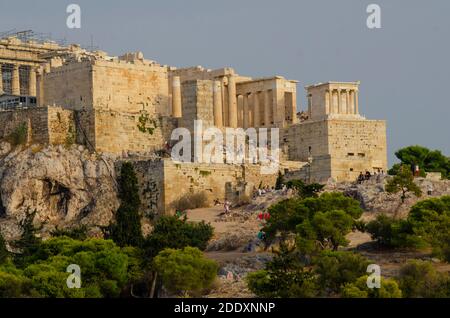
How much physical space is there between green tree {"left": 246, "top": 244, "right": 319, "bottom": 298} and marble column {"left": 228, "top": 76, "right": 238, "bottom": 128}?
32124 millimetres

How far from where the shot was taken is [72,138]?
340ft

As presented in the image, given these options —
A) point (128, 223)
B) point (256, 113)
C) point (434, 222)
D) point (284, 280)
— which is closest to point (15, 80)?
point (256, 113)

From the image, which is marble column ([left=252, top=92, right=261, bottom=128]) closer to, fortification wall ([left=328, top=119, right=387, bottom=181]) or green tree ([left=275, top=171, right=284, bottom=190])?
fortification wall ([left=328, top=119, right=387, bottom=181])

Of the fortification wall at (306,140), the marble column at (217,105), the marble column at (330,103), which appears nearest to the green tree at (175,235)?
the fortification wall at (306,140)

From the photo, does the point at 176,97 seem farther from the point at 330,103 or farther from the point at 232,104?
the point at 330,103

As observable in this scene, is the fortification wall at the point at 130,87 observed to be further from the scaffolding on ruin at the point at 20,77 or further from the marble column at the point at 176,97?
the scaffolding on ruin at the point at 20,77

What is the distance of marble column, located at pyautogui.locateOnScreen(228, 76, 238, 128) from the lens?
366ft

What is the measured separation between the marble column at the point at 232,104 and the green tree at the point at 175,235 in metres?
20.5

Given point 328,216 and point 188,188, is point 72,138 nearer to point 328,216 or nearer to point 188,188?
point 188,188

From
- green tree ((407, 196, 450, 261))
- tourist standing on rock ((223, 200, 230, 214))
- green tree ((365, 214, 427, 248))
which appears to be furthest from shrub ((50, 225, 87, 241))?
green tree ((407, 196, 450, 261))

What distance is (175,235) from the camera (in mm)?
88188

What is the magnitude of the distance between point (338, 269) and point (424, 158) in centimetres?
3147
